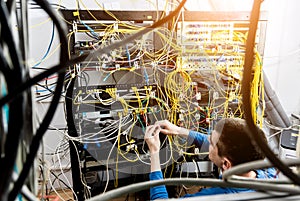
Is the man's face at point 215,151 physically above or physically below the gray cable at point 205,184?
below

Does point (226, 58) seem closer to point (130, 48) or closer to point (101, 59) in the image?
point (130, 48)

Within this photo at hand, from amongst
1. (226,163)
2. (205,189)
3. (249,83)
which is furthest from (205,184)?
(226,163)

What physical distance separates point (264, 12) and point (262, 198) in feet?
5.16

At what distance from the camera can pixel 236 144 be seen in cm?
124

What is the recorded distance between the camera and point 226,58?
5.88 feet

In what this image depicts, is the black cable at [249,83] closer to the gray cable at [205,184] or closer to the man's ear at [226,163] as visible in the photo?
the gray cable at [205,184]

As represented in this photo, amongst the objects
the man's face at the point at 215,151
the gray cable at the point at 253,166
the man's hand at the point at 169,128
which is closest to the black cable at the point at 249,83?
the gray cable at the point at 253,166

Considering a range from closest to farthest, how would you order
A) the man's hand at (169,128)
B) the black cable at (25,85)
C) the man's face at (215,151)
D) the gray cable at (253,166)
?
the black cable at (25,85) < the gray cable at (253,166) < the man's face at (215,151) < the man's hand at (169,128)

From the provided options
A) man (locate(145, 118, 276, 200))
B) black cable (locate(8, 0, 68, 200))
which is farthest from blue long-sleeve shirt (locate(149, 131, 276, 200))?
black cable (locate(8, 0, 68, 200))

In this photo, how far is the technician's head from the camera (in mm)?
1205

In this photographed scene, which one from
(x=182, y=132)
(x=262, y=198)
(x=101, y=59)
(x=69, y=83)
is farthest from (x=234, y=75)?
(x=262, y=198)

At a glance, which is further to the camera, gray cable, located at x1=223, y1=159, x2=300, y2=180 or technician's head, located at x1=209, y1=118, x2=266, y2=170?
technician's head, located at x1=209, y1=118, x2=266, y2=170

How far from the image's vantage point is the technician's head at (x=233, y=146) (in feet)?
3.95

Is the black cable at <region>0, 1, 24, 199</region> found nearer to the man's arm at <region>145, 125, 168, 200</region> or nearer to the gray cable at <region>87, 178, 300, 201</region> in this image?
the gray cable at <region>87, 178, 300, 201</region>
